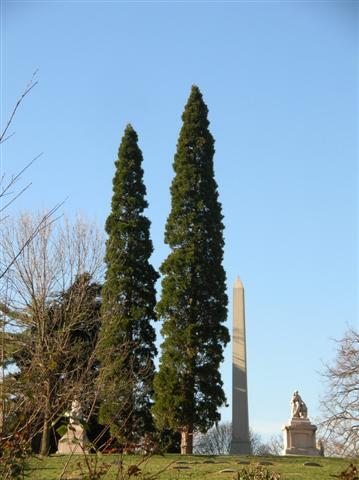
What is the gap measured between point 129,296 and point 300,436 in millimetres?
8181

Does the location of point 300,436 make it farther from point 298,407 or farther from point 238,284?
point 238,284

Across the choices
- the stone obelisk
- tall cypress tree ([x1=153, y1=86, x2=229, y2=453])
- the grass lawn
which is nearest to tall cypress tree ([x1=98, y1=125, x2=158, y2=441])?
tall cypress tree ([x1=153, y1=86, x2=229, y2=453])

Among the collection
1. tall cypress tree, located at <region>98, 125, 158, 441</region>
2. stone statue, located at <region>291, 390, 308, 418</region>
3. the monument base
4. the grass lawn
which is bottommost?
the grass lawn

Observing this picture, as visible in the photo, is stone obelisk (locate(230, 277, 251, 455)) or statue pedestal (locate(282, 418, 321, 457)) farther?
stone obelisk (locate(230, 277, 251, 455))

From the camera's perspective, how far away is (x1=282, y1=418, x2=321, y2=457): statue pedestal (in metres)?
24.5

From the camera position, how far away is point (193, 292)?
2598 cm

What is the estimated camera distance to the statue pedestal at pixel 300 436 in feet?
80.4

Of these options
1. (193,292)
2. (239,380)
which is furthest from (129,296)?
(239,380)

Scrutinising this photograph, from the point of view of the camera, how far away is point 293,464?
1878 centimetres

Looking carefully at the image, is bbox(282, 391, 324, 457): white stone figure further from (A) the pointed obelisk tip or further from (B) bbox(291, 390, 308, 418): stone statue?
(A) the pointed obelisk tip

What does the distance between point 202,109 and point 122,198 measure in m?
4.94

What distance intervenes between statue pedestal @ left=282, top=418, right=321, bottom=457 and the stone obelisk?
146 cm

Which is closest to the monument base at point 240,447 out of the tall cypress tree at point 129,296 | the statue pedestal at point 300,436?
the statue pedestal at point 300,436

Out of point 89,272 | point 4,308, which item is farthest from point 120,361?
point 4,308
